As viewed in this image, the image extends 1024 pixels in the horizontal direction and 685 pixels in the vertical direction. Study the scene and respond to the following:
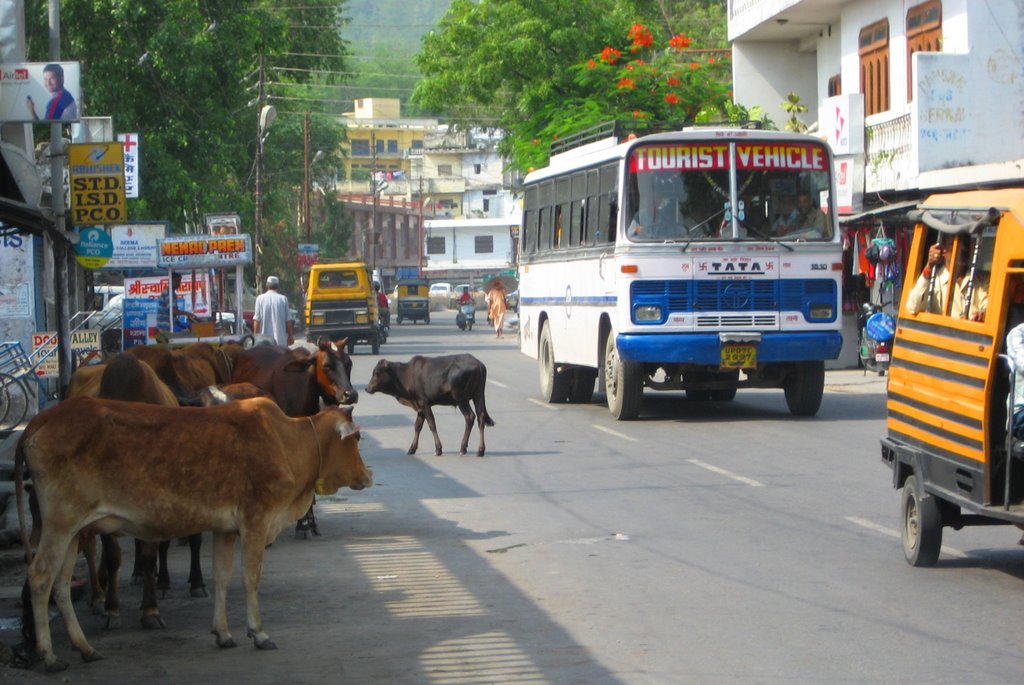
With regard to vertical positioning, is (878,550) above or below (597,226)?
below

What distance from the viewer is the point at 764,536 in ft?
34.5

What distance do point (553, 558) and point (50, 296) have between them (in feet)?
45.1

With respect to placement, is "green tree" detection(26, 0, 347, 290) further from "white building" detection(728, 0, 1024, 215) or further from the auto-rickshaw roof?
the auto-rickshaw roof

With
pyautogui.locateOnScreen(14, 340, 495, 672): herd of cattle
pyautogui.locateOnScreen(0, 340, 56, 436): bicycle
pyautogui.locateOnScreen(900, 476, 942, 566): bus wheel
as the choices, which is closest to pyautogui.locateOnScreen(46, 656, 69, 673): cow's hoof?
pyautogui.locateOnScreen(14, 340, 495, 672): herd of cattle

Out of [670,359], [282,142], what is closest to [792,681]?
[670,359]

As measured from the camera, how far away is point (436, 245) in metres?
102

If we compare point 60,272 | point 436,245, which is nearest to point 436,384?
point 60,272

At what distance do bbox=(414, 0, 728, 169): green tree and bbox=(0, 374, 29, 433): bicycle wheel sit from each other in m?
19.7

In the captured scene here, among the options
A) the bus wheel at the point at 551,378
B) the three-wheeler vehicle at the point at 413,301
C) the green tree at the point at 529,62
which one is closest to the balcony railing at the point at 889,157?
the bus wheel at the point at 551,378

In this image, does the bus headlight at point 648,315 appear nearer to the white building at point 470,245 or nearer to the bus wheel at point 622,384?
the bus wheel at point 622,384

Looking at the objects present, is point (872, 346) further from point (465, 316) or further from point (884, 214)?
point (465, 316)

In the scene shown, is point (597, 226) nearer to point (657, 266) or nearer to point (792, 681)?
point (657, 266)

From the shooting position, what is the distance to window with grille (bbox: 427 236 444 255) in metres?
102

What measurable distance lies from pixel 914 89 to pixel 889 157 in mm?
1847
